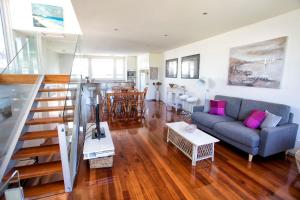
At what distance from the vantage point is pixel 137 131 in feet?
12.7

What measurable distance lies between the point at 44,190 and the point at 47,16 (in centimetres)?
526

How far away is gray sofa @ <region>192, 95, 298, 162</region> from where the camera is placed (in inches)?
94.7

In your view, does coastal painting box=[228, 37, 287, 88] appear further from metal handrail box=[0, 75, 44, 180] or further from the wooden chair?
metal handrail box=[0, 75, 44, 180]

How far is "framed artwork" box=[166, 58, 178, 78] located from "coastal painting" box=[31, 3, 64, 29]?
14.6 feet

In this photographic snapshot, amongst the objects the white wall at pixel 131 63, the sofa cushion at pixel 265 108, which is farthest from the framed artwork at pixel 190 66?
the white wall at pixel 131 63

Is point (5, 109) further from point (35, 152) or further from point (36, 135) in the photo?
point (35, 152)

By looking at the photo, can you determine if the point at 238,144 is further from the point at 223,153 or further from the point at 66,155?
the point at 66,155

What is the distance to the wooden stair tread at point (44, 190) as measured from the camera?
176cm

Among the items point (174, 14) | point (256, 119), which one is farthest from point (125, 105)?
point (256, 119)

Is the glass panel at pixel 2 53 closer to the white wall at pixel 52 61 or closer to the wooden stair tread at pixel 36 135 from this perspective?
the wooden stair tread at pixel 36 135

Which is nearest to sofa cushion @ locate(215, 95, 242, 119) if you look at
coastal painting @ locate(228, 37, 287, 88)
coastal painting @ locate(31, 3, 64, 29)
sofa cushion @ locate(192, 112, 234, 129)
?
sofa cushion @ locate(192, 112, 234, 129)

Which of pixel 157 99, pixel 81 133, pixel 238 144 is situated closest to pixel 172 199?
pixel 238 144

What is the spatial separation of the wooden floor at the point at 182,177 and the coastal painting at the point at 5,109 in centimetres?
159

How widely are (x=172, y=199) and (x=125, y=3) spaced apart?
2.90 metres
